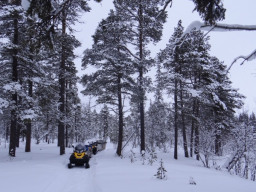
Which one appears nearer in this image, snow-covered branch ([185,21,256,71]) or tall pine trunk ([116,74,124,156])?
snow-covered branch ([185,21,256,71])

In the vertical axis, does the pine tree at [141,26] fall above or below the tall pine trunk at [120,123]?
above

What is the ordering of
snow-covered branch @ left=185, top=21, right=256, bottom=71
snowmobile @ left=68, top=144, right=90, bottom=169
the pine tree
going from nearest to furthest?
snow-covered branch @ left=185, top=21, right=256, bottom=71
snowmobile @ left=68, top=144, right=90, bottom=169
the pine tree

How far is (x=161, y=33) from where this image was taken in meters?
15.7

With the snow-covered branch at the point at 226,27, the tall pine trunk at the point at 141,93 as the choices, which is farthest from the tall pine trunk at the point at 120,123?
the snow-covered branch at the point at 226,27

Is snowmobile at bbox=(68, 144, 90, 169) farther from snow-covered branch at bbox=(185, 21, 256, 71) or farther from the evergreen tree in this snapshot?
snow-covered branch at bbox=(185, 21, 256, 71)

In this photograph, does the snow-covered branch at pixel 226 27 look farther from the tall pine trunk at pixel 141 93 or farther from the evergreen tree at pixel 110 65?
the evergreen tree at pixel 110 65

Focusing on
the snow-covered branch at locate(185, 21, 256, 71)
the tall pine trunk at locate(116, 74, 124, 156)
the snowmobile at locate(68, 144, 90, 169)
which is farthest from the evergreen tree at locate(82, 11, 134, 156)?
the snow-covered branch at locate(185, 21, 256, 71)

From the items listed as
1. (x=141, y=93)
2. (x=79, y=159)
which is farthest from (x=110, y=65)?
(x=79, y=159)

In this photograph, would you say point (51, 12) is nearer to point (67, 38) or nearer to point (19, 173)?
point (19, 173)

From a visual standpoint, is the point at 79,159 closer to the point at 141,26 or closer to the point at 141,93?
the point at 141,93

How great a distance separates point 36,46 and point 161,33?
12.4 meters

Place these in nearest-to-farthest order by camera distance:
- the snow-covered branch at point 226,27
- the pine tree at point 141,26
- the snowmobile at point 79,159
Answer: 1. the snow-covered branch at point 226,27
2. the snowmobile at point 79,159
3. the pine tree at point 141,26

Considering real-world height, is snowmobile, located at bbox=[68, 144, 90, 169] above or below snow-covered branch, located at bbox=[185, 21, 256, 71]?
below

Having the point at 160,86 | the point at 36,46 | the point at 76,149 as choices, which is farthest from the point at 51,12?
the point at 160,86
